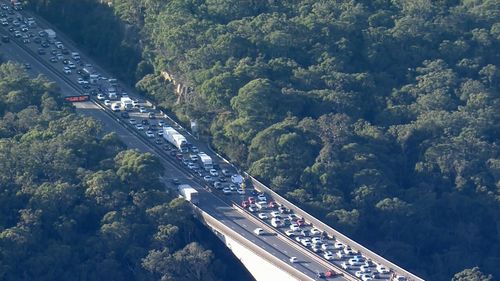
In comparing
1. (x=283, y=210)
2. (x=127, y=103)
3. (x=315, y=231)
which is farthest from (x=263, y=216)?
(x=127, y=103)

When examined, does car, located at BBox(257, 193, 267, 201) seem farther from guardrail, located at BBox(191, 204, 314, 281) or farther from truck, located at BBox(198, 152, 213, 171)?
guardrail, located at BBox(191, 204, 314, 281)

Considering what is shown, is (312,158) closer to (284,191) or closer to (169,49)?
(284,191)

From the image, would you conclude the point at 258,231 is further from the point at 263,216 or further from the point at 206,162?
the point at 206,162

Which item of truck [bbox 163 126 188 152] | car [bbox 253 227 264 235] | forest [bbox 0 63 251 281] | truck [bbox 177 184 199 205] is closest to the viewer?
forest [bbox 0 63 251 281]

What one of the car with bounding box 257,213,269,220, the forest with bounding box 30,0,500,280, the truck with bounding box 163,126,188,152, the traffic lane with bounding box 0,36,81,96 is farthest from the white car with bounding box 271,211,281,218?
the traffic lane with bounding box 0,36,81,96

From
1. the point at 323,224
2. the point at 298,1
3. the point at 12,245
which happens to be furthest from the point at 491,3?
the point at 12,245

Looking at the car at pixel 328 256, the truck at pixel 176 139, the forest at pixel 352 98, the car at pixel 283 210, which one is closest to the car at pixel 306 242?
the car at pixel 328 256

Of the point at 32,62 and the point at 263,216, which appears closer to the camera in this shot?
the point at 263,216
